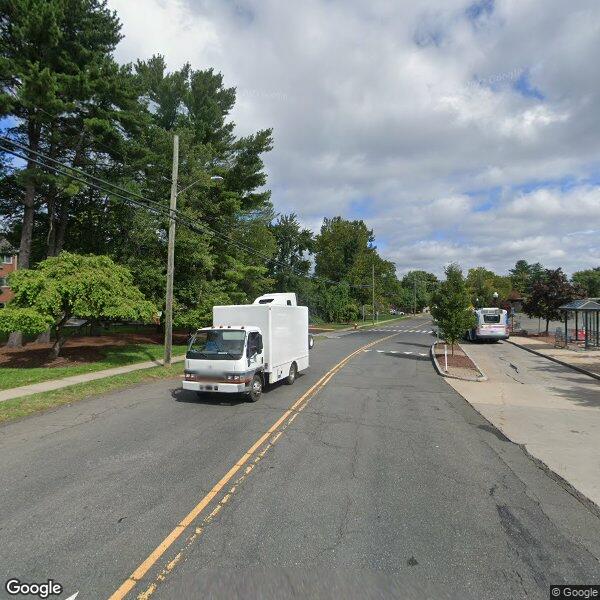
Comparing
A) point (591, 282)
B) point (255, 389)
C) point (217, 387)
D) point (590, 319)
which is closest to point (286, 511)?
point (217, 387)

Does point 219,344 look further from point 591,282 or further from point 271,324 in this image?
point 591,282

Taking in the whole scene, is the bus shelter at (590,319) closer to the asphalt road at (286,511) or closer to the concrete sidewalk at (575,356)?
the concrete sidewalk at (575,356)

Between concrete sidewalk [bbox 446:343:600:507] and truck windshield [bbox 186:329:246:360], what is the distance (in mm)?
6426

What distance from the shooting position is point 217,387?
10.6 metres

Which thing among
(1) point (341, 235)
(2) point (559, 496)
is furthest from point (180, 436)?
(1) point (341, 235)

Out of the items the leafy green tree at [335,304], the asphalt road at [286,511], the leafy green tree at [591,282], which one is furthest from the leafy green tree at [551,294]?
the leafy green tree at [591,282]

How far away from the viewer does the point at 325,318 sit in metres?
62.3

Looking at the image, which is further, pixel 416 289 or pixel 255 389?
pixel 416 289

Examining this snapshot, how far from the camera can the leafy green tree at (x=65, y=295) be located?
13938 mm

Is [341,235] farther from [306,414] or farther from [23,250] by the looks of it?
[306,414]

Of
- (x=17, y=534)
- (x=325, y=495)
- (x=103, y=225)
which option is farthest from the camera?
(x=103, y=225)

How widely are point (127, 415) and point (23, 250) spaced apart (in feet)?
51.2

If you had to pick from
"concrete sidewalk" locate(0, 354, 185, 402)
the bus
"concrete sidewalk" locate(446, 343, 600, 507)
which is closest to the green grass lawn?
"concrete sidewalk" locate(0, 354, 185, 402)

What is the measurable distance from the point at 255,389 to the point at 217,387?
3.76ft
